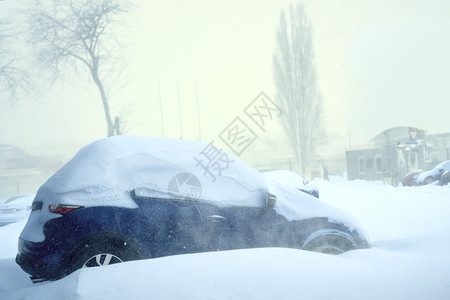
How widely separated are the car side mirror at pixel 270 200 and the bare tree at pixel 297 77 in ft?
9.39

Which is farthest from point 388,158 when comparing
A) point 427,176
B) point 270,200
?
point 270,200

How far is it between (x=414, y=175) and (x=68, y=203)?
10.8 metres

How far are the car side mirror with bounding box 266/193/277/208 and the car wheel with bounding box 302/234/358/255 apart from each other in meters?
0.40

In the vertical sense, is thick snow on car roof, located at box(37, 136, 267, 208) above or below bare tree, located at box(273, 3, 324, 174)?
below

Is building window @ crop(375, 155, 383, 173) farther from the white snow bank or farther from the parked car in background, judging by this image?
the parked car in background

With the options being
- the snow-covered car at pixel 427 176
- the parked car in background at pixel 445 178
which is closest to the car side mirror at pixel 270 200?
the parked car in background at pixel 445 178

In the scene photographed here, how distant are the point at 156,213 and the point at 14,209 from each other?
17.5 ft

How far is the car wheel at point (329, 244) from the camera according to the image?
9.32ft

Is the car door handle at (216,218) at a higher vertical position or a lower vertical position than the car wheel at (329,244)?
higher

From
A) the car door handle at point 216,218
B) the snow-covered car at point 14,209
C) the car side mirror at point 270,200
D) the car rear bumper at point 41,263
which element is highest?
the car side mirror at point 270,200

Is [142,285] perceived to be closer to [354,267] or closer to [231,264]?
[231,264]

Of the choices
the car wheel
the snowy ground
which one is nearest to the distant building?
→ the car wheel

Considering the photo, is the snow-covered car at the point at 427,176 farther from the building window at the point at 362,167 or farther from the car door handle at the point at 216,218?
the car door handle at the point at 216,218

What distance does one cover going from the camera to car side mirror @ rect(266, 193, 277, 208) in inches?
114
